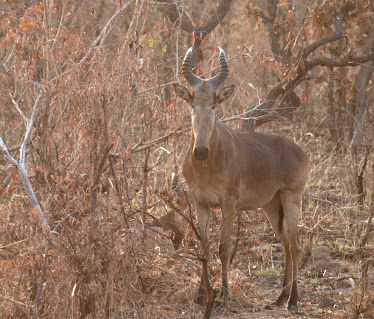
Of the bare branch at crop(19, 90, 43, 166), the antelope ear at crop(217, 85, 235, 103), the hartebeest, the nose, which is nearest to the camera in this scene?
the bare branch at crop(19, 90, 43, 166)

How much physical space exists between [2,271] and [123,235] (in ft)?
3.83

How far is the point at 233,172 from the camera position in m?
8.52

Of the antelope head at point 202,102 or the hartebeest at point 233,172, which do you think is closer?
the antelope head at point 202,102

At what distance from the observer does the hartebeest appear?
810cm

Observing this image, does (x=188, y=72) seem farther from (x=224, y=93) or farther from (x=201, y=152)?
(x=201, y=152)

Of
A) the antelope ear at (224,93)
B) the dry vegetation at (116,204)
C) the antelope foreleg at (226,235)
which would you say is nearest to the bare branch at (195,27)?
the dry vegetation at (116,204)

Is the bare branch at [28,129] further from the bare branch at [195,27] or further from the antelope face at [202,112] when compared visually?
the bare branch at [195,27]

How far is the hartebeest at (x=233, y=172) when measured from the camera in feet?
26.6

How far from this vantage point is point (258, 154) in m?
9.12

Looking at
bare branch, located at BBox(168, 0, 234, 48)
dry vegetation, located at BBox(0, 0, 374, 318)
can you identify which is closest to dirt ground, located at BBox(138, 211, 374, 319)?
dry vegetation, located at BBox(0, 0, 374, 318)

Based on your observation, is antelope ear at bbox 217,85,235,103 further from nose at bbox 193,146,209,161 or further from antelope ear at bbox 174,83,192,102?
nose at bbox 193,146,209,161

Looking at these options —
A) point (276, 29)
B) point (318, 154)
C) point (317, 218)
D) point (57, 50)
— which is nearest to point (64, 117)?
point (57, 50)

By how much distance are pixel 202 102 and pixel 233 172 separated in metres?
0.97

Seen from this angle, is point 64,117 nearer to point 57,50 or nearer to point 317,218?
point 57,50
